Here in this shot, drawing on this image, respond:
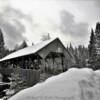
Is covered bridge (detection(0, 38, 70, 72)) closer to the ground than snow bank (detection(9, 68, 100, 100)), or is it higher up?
higher up

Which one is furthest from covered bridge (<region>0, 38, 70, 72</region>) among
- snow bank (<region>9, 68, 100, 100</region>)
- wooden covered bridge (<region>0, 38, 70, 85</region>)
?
snow bank (<region>9, 68, 100, 100</region>)

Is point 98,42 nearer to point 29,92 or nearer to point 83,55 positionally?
point 83,55

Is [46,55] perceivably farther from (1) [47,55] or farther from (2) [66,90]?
(2) [66,90]

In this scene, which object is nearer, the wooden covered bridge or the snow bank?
the snow bank

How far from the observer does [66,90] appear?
2.32 m

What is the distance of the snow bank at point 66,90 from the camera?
2.27 meters

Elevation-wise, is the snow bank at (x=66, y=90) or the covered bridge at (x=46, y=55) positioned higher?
the covered bridge at (x=46, y=55)

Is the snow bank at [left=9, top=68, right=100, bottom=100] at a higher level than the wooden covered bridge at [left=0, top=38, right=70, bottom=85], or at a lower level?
lower

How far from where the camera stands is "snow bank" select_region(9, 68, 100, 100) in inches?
89.2

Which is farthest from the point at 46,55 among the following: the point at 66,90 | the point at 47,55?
the point at 66,90

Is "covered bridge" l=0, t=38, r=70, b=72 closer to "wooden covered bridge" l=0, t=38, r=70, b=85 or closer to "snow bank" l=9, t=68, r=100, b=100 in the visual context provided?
"wooden covered bridge" l=0, t=38, r=70, b=85

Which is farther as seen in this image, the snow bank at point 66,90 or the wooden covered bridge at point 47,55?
the wooden covered bridge at point 47,55

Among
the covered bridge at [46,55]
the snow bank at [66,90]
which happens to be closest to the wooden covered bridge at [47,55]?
the covered bridge at [46,55]

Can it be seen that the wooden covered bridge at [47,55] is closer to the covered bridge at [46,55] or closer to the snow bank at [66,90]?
the covered bridge at [46,55]
